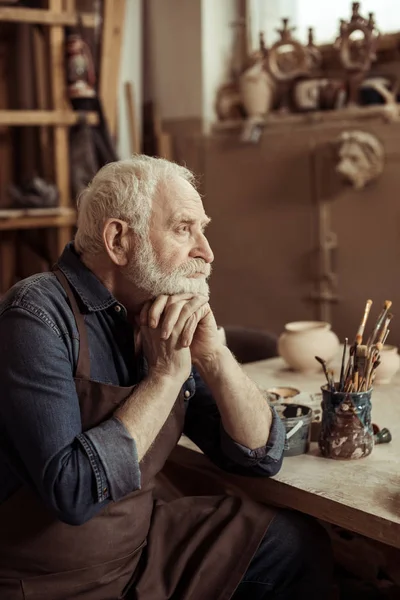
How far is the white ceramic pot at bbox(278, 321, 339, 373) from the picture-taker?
244 cm

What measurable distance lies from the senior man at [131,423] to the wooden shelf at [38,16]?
269 cm

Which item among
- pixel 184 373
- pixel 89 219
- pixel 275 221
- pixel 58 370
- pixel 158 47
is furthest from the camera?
pixel 158 47

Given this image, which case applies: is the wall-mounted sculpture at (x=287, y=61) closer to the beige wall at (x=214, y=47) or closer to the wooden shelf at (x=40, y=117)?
the beige wall at (x=214, y=47)

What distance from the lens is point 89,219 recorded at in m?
1.71

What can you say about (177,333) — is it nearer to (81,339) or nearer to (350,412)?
(81,339)

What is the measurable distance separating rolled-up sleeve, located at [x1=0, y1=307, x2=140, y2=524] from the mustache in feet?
1.24

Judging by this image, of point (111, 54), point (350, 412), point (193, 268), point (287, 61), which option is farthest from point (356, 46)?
point (350, 412)

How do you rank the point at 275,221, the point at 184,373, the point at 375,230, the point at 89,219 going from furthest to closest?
1. the point at 275,221
2. the point at 375,230
3. the point at 89,219
4. the point at 184,373

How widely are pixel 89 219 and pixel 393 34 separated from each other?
3.04 meters

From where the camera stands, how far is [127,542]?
1605mm

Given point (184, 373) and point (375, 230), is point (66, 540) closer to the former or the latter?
point (184, 373)

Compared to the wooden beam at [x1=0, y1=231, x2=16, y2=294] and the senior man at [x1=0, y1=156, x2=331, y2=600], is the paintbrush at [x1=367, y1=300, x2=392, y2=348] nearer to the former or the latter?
the senior man at [x1=0, y1=156, x2=331, y2=600]

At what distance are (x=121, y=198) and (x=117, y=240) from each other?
0.31 ft

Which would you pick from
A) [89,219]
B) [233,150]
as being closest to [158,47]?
[233,150]
